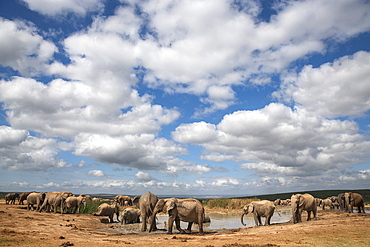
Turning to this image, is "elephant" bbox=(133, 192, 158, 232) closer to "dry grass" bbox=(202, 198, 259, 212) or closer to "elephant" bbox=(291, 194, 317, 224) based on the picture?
"elephant" bbox=(291, 194, 317, 224)

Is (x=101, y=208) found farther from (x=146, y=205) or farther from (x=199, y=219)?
(x=199, y=219)

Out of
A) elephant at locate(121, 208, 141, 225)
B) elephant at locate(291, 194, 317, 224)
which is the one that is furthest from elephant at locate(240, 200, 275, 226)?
elephant at locate(121, 208, 141, 225)

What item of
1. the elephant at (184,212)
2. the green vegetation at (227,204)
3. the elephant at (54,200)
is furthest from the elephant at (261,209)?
the green vegetation at (227,204)

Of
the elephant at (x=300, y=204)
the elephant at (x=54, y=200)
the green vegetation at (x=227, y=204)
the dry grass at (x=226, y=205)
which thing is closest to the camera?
the elephant at (x=300, y=204)

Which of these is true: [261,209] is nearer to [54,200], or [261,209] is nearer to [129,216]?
[129,216]

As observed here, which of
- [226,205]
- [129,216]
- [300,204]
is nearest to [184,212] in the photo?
[129,216]

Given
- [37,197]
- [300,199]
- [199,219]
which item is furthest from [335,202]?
[37,197]

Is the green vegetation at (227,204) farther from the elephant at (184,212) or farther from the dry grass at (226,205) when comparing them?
the elephant at (184,212)

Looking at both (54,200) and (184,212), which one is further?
(54,200)

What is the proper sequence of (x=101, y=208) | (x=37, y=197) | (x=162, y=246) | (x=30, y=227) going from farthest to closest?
(x=37, y=197)
(x=101, y=208)
(x=30, y=227)
(x=162, y=246)

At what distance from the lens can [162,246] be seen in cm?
1523

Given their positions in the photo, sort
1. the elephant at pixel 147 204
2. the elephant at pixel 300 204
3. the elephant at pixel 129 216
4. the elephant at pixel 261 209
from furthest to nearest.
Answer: the elephant at pixel 129 216 → the elephant at pixel 300 204 → the elephant at pixel 261 209 → the elephant at pixel 147 204

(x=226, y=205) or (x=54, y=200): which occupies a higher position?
(x=54, y=200)

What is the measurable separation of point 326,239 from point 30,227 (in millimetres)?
22699
